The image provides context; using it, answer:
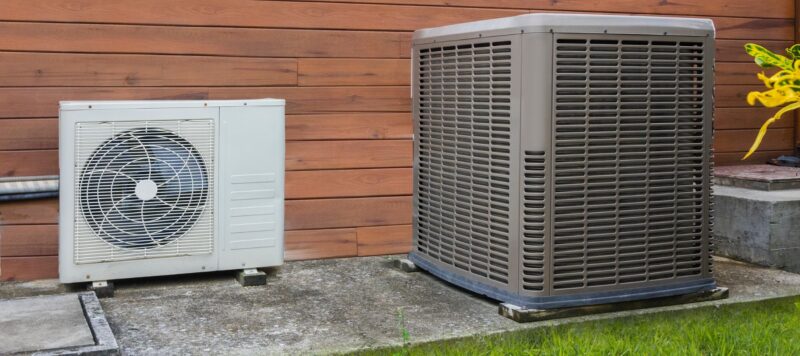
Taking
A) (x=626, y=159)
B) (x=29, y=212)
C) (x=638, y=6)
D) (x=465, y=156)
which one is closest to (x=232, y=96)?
(x=29, y=212)

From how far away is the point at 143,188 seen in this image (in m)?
3.04

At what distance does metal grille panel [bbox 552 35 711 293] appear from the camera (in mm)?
2789

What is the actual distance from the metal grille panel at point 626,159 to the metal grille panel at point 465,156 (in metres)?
0.19

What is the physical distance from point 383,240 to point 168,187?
1.04 metres

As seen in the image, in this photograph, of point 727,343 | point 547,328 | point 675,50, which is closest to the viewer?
point 727,343

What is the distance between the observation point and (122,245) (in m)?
3.06

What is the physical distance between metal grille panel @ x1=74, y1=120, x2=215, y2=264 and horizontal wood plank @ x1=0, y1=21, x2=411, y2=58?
41cm

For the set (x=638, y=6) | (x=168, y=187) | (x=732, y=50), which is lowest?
(x=168, y=187)

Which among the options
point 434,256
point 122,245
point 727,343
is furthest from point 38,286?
point 727,343

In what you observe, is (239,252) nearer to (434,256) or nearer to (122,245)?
(122,245)

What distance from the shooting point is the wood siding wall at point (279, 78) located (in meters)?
3.18

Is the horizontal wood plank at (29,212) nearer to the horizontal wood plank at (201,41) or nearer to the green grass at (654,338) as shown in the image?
the horizontal wood plank at (201,41)

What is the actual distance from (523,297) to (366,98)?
124 centimetres

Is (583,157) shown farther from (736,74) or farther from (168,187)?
(736,74)
